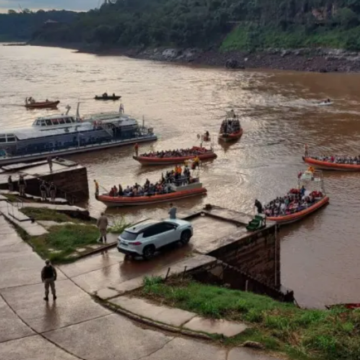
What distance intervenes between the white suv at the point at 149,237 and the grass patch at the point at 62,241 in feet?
7.09

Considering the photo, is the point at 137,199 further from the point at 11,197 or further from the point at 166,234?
the point at 166,234

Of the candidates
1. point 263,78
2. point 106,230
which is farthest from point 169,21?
point 106,230

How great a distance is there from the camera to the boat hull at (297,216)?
3354 centimetres

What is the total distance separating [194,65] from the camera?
495ft

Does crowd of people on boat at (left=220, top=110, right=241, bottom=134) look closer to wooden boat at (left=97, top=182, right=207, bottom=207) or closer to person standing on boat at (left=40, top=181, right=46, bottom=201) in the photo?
wooden boat at (left=97, top=182, right=207, bottom=207)

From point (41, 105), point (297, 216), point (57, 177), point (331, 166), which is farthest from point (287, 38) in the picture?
point (57, 177)

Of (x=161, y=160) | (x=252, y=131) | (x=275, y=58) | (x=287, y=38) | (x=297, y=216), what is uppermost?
(x=287, y=38)

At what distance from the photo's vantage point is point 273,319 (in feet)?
47.9

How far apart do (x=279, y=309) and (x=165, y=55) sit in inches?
6151

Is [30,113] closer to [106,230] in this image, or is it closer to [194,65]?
[106,230]

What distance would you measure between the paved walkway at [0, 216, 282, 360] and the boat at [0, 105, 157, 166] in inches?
1366

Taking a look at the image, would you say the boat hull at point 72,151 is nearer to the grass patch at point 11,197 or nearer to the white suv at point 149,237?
the grass patch at point 11,197

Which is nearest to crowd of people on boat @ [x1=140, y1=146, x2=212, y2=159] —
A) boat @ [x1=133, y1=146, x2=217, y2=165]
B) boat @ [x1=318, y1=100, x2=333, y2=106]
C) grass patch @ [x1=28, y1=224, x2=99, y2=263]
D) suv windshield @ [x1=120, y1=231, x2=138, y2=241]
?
boat @ [x1=133, y1=146, x2=217, y2=165]

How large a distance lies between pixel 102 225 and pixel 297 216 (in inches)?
641
